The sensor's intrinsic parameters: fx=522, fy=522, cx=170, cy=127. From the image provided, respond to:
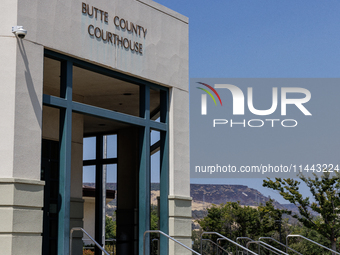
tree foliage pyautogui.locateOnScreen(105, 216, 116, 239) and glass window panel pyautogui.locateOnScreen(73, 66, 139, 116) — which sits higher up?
glass window panel pyautogui.locateOnScreen(73, 66, 139, 116)

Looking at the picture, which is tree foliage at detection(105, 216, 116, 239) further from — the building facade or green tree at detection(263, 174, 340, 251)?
the building facade

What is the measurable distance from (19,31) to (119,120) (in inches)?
123

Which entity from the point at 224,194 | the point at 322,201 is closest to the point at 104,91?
the point at 322,201

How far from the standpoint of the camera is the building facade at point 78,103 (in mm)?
9008

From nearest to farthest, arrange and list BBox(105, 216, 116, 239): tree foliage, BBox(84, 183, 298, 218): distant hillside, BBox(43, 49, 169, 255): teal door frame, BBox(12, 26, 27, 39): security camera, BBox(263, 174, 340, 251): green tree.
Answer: BBox(12, 26, 27, 39): security camera → BBox(43, 49, 169, 255): teal door frame → BBox(263, 174, 340, 251): green tree → BBox(105, 216, 116, 239): tree foliage → BBox(84, 183, 298, 218): distant hillside

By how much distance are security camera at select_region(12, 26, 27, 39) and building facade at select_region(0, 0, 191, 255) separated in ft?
0.45

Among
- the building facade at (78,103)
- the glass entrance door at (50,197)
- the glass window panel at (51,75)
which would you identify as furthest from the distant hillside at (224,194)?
the glass entrance door at (50,197)

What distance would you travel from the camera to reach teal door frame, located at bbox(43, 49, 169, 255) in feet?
32.4

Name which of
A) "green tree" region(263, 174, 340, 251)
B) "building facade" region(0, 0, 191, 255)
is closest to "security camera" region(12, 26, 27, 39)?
"building facade" region(0, 0, 191, 255)

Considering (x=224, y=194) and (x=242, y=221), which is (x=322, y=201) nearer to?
(x=242, y=221)

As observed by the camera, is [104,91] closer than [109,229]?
Yes

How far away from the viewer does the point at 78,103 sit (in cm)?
1048

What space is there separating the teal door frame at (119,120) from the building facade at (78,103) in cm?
2

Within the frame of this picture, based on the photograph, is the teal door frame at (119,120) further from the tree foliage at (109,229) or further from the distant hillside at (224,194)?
Result: the distant hillside at (224,194)
